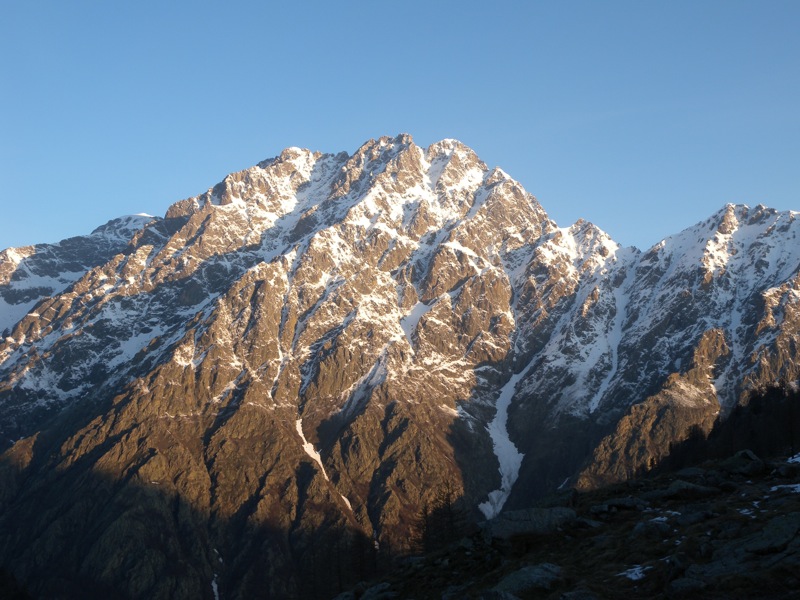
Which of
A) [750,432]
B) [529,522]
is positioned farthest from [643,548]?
[750,432]

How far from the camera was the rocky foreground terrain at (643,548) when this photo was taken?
31875mm

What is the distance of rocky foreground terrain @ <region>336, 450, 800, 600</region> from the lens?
31.9 metres

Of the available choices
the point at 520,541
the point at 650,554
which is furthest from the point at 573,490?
the point at 650,554

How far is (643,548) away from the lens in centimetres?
3853

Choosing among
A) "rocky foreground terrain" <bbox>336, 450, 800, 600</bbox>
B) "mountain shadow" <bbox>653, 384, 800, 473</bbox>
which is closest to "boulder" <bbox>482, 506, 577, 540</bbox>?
"rocky foreground terrain" <bbox>336, 450, 800, 600</bbox>

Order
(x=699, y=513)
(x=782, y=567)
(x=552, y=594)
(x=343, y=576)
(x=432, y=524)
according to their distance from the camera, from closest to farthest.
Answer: (x=782, y=567)
(x=552, y=594)
(x=699, y=513)
(x=432, y=524)
(x=343, y=576)

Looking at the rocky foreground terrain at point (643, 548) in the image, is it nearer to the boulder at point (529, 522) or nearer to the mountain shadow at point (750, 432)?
the boulder at point (529, 522)

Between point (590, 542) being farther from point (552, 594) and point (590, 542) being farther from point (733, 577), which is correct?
point (733, 577)

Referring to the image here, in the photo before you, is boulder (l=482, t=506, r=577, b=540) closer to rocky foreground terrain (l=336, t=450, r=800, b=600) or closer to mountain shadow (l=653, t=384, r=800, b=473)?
rocky foreground terrain (l=336, t=450, r=800, b=600)

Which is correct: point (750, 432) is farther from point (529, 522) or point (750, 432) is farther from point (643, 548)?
point (643, 548)

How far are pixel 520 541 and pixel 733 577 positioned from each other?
1649 cm

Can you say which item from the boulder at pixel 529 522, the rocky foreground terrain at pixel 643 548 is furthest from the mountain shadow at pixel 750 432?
the boulder at pixel 529 522

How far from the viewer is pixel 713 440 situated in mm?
149875

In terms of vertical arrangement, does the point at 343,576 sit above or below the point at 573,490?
below
